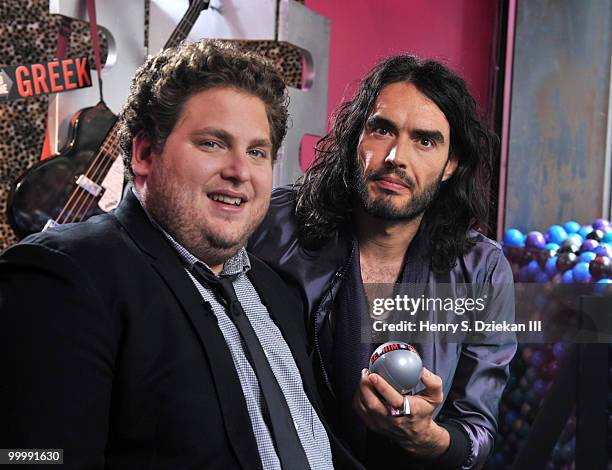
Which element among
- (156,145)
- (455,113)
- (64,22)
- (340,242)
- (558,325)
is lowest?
(558,325)

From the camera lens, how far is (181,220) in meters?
1.47

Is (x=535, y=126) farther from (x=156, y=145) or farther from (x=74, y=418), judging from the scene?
(x=74, y=418)

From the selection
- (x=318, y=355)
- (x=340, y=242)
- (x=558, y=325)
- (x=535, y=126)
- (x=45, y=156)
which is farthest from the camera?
(x=535, y=126)

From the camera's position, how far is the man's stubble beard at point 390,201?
2105mm

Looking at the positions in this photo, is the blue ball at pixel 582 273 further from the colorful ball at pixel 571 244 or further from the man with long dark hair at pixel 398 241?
the man with long dark hair at pixel 398 241

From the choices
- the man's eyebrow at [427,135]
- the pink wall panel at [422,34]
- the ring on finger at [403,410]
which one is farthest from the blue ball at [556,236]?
the ring on finger at [403,410]

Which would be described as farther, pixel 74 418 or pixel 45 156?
pixel 45 156

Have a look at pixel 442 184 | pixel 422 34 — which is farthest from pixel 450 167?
pixel 422 34

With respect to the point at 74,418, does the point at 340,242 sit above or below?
above

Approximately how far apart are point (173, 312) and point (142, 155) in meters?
0.36

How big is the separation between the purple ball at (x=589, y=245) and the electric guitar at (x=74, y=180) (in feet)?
6.36

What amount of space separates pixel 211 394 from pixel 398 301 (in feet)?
2.98

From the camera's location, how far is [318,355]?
2.04 metres

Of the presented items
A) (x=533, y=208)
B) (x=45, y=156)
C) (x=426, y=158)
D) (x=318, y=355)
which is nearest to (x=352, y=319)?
(x=318, y=355)
